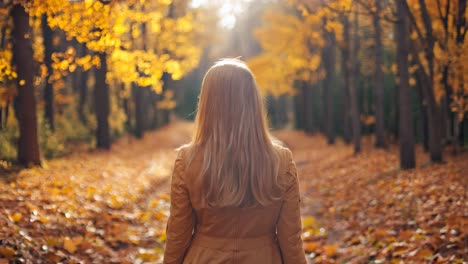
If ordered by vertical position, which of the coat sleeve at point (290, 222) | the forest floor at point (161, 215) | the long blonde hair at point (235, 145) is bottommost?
the forest floor at point (161, 215)

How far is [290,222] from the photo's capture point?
3029 millimetres

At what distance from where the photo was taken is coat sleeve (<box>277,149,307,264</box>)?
2.97 meters

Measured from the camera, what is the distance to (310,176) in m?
16.6

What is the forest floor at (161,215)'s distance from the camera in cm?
644

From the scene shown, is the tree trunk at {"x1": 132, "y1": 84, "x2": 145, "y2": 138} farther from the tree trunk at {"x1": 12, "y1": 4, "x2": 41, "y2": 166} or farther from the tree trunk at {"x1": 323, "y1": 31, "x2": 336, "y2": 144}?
the tree trunk at {"x1": 12, "y1": 4, "x2": 41, "y2": 166}

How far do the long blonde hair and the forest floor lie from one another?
11.6 feet

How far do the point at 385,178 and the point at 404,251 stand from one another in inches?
244

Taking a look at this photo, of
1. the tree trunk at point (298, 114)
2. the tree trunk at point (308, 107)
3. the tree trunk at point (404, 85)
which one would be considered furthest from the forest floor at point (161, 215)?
the tree trunk at point (298, 114)

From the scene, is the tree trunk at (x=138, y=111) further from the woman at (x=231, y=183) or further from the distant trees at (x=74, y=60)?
the woman at (x=231, y=183)

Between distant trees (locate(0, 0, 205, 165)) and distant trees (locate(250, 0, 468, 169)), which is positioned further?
distant trees (locate(250, 0, 468, 169))

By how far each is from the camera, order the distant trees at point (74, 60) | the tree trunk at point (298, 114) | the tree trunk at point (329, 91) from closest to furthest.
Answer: the distant trees at point (74, 60) < the tree trunk at point (329, 91) < the tree trunk at point (298, 114)

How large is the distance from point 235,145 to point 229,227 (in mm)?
501

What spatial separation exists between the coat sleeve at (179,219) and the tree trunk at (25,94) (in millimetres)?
8709

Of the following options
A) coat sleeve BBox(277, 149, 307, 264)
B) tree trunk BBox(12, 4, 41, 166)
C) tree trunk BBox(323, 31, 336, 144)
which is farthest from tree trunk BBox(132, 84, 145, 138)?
coat sleeve BBox(277, 149, 307, 264)
